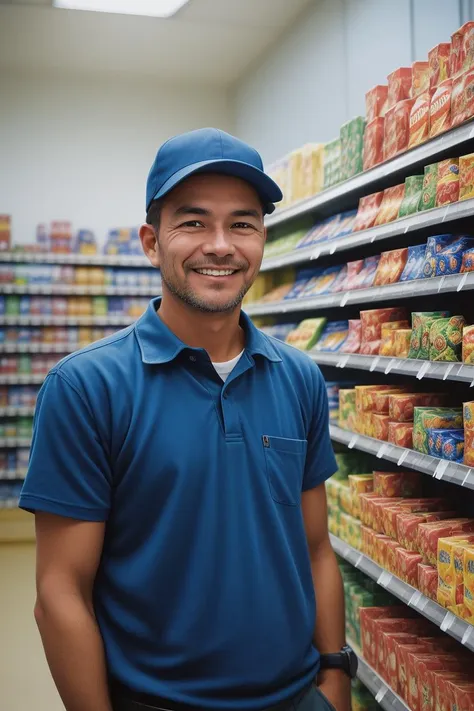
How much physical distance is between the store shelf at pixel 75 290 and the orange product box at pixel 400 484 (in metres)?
4.63

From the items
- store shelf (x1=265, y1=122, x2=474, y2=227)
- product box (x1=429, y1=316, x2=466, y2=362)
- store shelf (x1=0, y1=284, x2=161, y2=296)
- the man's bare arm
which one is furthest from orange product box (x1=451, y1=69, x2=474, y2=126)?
store shelf (x1=0, y1=284, x2=161, y2=296)

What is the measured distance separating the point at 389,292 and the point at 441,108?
0.73 metres

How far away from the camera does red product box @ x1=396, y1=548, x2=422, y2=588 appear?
2713 millimetres

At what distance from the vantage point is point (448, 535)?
261cm

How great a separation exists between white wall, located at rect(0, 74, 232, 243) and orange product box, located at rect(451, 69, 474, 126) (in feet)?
20.4

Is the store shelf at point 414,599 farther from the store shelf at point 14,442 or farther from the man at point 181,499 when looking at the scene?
the store shelf at point 14,442

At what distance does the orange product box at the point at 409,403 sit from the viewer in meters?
2.99

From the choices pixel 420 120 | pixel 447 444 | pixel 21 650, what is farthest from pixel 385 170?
pixel 21 650

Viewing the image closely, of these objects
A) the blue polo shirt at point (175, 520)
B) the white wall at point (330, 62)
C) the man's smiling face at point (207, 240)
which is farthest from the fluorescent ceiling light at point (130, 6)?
the blue polo shirt at point (175, 520)

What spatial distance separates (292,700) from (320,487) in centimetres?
49

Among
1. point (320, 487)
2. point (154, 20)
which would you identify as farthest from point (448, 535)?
point (154, 20)

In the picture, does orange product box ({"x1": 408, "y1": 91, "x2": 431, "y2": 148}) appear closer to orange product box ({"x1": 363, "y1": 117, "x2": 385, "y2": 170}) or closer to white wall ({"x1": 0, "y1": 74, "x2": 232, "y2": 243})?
orange product box ({"x1": 363, "y1": 117, "x2": 385, "y2": 170})

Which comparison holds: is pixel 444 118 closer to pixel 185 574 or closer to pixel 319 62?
pixel 185 574

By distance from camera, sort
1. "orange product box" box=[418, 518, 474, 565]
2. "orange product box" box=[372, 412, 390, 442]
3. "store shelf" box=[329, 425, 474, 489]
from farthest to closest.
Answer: "orange product box" box=[372, 412, 390, 442] < "orange product box" box=[418, 518, 474, 565] < "store shelf" box=[329, 425, 474, 489]
